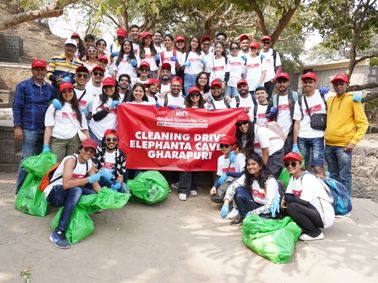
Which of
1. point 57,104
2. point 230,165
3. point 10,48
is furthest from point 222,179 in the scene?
point 10,48

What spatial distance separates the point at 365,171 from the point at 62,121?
6.15 metres

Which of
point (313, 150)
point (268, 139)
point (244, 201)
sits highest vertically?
point (268, 139)

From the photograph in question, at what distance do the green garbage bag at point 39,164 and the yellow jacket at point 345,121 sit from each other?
362 centimetres

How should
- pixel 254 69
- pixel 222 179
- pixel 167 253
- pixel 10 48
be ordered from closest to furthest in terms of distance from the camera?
pixel 167 253
pixel 222 179
pixel 254 69
pixel 10 48

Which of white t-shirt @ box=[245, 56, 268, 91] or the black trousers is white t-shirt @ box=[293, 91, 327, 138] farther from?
white t-shirt @ box=[245, 56, 268, 91]

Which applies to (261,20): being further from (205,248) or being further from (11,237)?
(11,237)

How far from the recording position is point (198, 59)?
7070 mm

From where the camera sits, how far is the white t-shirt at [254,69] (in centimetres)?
711

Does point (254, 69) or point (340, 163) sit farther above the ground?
point (254, 69)

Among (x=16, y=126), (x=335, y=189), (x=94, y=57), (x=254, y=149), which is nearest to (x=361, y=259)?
(x=335, y=189)

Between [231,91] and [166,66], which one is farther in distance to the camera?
[231,91]

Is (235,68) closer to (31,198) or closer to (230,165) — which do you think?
(230,165)

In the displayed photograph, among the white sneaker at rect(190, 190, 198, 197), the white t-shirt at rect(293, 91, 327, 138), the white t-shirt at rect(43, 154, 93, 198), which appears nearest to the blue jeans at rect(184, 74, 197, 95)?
the white sneaker at rect(190, 190, 198, 197)

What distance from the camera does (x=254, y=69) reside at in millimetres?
7102
